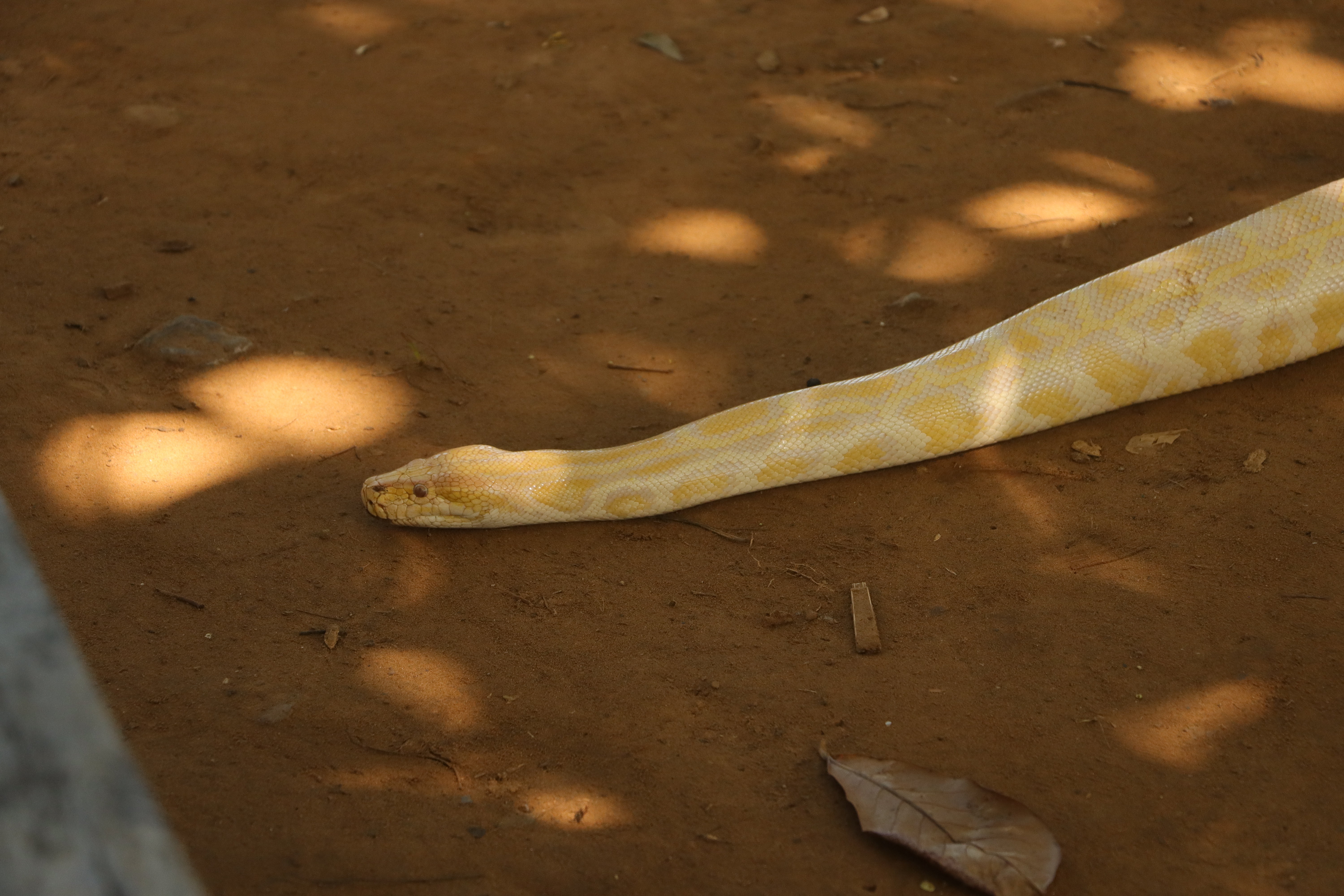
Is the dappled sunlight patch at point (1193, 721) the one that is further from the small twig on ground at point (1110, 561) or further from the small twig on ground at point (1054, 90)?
the small twig on ground at point (1054, 90)

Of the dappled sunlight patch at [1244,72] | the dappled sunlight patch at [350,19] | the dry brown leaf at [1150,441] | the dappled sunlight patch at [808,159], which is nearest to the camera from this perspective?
the dry brown leaf at [1150,441]

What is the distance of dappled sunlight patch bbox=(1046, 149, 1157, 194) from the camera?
606cm

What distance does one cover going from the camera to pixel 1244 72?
691 cm

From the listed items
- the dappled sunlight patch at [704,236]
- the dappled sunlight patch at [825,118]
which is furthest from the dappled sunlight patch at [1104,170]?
the dappled sunlight patch at [704,236]

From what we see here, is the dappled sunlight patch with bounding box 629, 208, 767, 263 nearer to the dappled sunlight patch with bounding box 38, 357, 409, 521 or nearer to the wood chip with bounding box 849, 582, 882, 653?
the dappled sunlight patch with bounding box 38, 357, 409, 521

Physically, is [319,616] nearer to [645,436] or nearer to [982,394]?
[645,436]

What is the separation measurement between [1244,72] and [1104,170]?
1.63 metres

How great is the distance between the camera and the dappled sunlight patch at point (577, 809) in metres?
2.97

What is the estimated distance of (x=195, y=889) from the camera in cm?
224

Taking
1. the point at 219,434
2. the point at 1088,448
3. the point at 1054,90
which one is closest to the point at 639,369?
the point at 219,434

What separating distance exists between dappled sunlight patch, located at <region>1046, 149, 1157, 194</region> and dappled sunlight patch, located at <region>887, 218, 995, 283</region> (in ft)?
3.12

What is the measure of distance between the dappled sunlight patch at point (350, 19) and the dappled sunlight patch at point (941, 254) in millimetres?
4492

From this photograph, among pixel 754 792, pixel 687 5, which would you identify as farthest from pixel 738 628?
pixel 687 5

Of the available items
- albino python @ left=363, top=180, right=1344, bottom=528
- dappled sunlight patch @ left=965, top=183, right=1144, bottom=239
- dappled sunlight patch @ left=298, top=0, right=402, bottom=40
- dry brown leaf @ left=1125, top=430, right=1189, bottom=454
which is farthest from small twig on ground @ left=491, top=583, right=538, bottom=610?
dappled sunlight patch @ left=298, top=0, right=402, bottom=40
